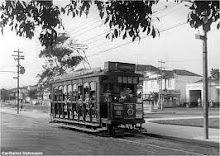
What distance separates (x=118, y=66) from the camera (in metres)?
17.0

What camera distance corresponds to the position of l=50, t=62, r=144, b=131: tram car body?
1625 centimetres

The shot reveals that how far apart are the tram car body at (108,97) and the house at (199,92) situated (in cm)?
4961

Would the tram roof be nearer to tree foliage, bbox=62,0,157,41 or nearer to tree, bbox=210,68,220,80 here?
tree foliage, bbox=62,0,157,41

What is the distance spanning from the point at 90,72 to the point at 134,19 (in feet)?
42.7

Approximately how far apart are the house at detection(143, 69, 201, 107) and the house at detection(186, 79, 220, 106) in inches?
80.6

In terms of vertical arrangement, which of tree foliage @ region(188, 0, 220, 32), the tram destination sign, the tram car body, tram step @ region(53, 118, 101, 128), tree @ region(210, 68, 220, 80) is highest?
tree @ region(210, 68, 220, 80)

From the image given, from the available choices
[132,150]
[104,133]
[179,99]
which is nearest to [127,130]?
[104,133]

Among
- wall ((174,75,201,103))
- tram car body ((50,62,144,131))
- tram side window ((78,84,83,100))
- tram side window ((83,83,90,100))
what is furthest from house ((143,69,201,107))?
tram side window ((83,83,90,100))

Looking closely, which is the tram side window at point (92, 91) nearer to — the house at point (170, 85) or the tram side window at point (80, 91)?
the tram side window at point (80, 91)

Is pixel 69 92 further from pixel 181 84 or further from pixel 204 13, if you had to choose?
pixel 181 84

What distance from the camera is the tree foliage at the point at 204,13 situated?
167 inches

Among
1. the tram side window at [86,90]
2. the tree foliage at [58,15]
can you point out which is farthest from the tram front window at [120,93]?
the tree foliage at [58,15]

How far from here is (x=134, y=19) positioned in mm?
4656

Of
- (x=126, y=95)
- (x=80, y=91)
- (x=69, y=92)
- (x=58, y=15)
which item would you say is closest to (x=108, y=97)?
(x=126, y=95)
